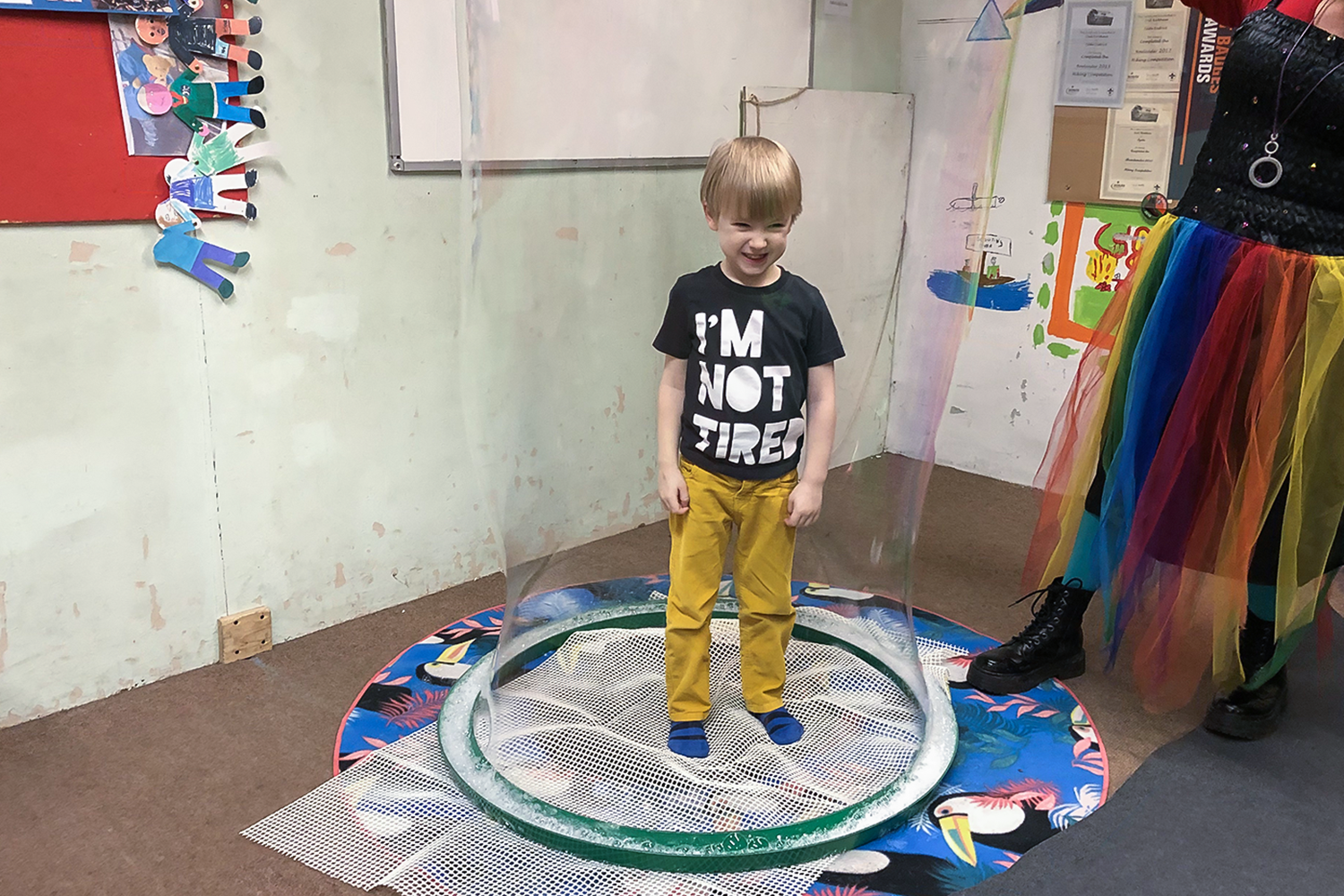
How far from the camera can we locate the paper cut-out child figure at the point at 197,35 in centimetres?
154

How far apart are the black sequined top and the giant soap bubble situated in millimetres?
310

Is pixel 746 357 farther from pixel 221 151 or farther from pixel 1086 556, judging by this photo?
pixel 221 151

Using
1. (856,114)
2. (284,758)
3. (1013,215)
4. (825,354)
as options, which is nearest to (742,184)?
(825,354)

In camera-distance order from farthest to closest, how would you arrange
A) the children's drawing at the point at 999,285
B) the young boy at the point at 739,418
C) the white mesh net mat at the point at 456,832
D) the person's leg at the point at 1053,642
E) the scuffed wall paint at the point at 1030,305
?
the children's drawing at the point at 999,285, the scuffed wall paint at the point at 1030,305, the person's leg at the point at 1053,642, the young boy at the point at 739,418, the white mesh net mat at the point at 456,832

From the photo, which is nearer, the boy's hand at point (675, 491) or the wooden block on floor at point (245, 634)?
the boy's hand at point (675, 491)

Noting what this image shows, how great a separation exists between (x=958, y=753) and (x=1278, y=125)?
930mm

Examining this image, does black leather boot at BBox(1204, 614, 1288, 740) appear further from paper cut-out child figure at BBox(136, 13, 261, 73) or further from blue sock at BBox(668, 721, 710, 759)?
paper cut-out child figure at BBox(136, 13, 261, 73)

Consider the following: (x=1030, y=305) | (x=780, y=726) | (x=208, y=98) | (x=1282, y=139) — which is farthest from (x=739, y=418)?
(x=1030, y=305)

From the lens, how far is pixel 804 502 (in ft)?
4.79

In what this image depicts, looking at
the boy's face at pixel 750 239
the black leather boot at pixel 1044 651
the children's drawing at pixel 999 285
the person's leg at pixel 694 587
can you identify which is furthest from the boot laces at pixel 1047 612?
the children's drawing at pixel 999 285

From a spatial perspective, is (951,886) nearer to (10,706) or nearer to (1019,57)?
(10,706)

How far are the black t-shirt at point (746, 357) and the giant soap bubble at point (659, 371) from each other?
0.08ft

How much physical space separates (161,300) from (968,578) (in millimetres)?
1520

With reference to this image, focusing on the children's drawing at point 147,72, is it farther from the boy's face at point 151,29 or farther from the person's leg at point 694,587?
the person's leg at point 694,587
